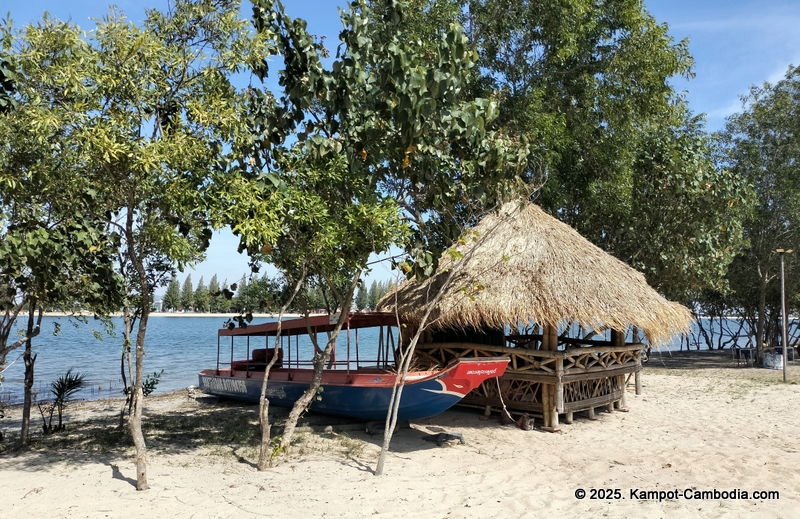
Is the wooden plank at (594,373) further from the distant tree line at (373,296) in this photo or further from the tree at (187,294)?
the tree at (187,294)

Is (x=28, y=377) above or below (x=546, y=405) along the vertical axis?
above

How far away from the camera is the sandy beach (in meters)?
6.26

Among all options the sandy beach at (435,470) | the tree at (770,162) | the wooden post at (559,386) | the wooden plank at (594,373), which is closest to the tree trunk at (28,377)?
the sandy beach at (435,470)

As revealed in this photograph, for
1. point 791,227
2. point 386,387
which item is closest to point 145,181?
point 386,387

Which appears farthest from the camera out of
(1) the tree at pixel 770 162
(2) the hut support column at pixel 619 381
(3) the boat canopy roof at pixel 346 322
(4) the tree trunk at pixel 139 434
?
(1) the tree at pixel 770 162

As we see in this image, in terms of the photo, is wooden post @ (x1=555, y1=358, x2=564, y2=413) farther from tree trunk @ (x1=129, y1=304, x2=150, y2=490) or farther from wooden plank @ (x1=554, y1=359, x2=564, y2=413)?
tree trunk @ (x1=129, y1=304, x2=150, y2=490)

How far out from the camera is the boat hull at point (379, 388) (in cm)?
873

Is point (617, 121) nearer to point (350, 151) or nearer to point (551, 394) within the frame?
point (551, 394)

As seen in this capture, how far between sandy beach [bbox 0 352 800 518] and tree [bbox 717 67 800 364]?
1218 centimetres

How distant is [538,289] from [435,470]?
3735 mm

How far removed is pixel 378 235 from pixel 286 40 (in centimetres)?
250

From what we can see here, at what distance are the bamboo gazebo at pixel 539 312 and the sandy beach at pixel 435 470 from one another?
2.04 feet

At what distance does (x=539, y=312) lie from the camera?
980 centimetres

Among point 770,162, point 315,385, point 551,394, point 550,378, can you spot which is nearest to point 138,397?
point 315,385
